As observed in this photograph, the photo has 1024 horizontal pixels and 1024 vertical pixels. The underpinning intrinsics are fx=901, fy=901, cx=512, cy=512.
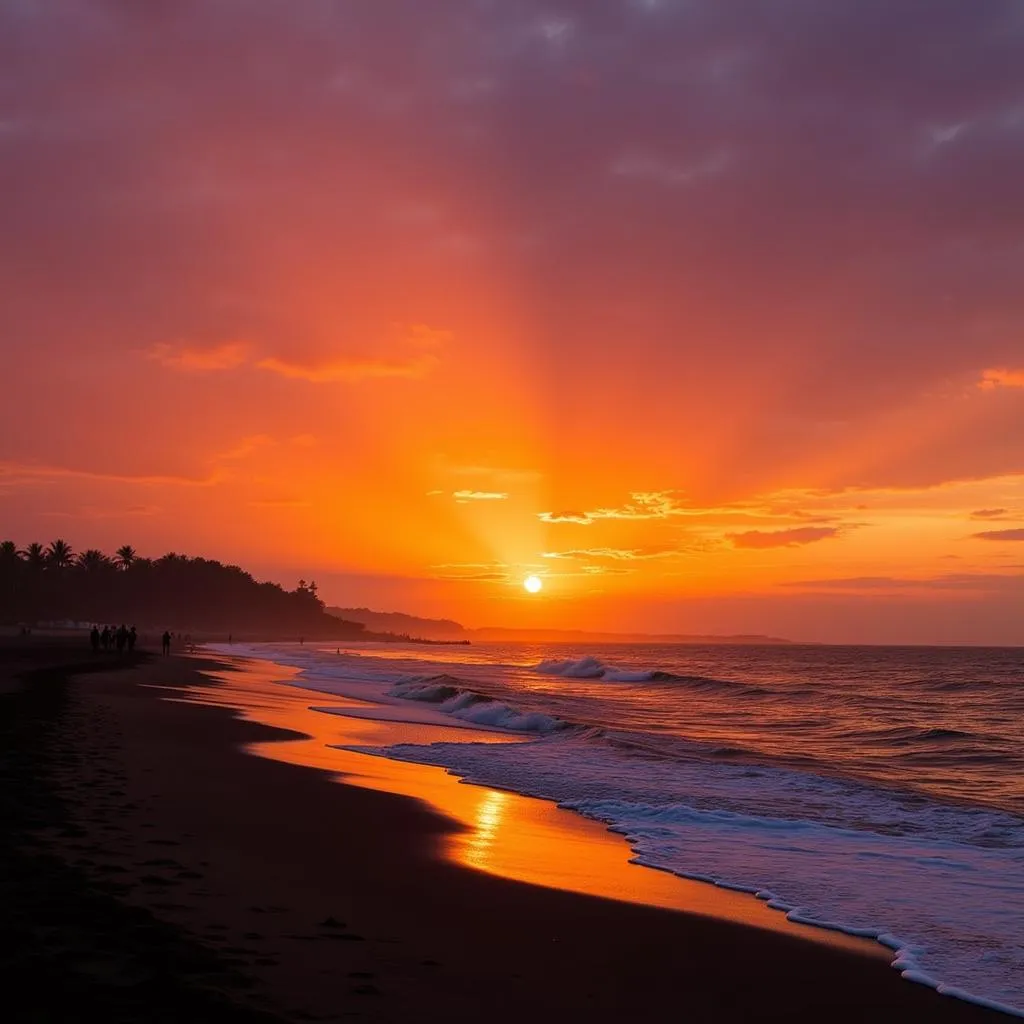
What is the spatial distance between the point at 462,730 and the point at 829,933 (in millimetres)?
20414

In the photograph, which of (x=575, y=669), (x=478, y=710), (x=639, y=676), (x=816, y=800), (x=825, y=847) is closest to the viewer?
(x=825, y=847)

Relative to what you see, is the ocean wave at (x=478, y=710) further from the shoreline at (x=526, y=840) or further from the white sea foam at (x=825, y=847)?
the white sea foam at (x=825, y=847)

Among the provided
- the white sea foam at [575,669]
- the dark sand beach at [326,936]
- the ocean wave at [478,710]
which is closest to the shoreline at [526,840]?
the dark sand beach at [326,936]

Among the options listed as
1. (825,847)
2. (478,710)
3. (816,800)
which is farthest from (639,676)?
(825,847)

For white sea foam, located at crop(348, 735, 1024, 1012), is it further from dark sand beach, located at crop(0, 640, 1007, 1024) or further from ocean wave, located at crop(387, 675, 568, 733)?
ocean wave, located at crop(387, 675, 568, 733)

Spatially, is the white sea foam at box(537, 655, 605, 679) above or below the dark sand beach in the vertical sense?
below

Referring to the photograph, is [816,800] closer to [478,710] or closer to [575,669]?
[478,710]

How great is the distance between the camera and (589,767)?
2047 cm

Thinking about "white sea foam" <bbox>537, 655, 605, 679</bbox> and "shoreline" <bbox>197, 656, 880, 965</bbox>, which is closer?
"shoreline" <bbox>197, 656, 880, 965</bbox>

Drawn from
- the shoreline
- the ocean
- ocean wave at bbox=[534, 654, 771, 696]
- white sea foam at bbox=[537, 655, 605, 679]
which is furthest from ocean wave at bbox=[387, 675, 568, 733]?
white sea foam at bbox=[537, 655, 605, 679]

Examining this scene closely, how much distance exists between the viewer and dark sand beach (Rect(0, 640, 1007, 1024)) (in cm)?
566

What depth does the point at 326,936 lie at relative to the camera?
23.3 feet

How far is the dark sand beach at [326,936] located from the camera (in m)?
5.66

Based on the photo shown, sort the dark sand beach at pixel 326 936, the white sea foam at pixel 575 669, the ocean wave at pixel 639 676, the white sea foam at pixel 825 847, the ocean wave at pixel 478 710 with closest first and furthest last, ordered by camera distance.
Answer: the dark sand beach at pixel 326 936, the white sea foam at pixel 825 847, the ocean wave at pixel 478 710, the ocean wave at pixel 639 676, the white sea foam at pixel 575 669
